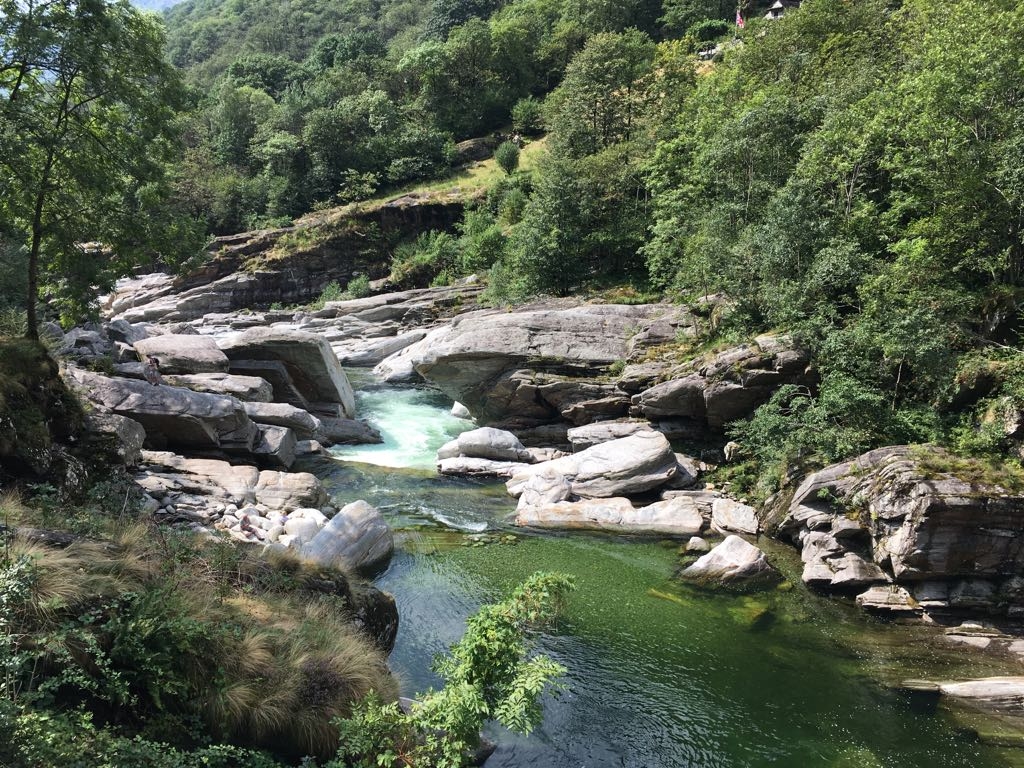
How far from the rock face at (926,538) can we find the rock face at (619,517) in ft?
10.1

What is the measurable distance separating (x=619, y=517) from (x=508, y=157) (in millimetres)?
48788

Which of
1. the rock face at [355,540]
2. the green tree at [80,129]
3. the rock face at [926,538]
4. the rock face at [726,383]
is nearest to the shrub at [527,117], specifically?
the rock face at [726,383]

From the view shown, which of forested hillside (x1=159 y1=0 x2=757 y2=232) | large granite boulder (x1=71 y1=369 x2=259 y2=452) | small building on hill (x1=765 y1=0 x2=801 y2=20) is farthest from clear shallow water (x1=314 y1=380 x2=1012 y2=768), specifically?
small building on hill (x1=765 y1=0 x2=801 y2=20)

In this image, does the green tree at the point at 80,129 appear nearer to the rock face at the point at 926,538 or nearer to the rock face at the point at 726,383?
the rock face at the point at 726,383

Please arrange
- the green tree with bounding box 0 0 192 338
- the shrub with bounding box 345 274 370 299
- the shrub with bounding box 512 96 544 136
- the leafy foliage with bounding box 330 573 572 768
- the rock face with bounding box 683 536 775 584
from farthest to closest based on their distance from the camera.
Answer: the shrub with bounding box 512 96 544 136 < the shrub with bounding box 345 274 370 299 < the rock face with bounding box 683 536 775 584 < the green tree with bounding box 0 0 192 338 < the leafy foliage with bounding box 330 573 572 768

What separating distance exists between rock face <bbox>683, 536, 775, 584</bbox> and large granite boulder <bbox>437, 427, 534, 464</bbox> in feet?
26.7

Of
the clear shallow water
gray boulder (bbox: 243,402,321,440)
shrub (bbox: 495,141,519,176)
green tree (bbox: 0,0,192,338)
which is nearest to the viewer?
the clear shallow water

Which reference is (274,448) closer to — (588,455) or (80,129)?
(80,129)

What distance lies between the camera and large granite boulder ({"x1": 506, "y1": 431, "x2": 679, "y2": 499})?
16.9 metres

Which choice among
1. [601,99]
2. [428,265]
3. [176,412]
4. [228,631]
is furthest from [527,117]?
[228,631]

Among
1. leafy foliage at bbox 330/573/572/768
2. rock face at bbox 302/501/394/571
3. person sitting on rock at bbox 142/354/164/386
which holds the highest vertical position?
person sitting on rock at bbox 142/354/164/386

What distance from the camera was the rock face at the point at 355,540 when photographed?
1179 cm

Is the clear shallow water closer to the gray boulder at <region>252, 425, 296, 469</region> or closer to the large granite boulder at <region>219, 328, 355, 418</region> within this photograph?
the gray boulder at <region>252, 425, 296, 469</region>

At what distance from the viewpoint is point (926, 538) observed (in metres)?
11.7
